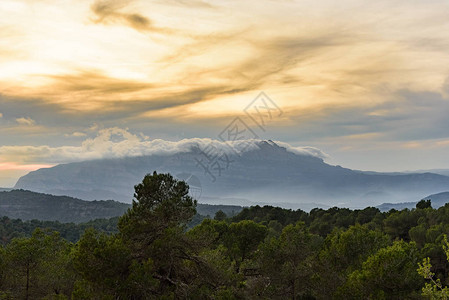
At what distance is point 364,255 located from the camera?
30.8m

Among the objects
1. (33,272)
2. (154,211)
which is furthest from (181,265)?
(33,272)

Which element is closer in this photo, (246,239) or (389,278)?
(389,278)

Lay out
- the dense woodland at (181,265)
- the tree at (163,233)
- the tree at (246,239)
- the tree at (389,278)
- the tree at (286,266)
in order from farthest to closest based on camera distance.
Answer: the tree at (246,239) < the tree at (286,266) < the tree at (389,278) < the tree at (163,233) < the dense woodland at (181,265)

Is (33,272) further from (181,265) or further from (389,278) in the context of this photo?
(389,278)

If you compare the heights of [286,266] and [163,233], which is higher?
[163,233]

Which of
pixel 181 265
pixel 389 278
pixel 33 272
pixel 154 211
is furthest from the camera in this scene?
pixel 33 272

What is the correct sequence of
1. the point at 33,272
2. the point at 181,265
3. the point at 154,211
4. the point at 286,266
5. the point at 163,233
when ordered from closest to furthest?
1. the point at 163,233
2. the point at 181,265
3. the point at 154,211
4. the point at 33,272
5. the point at 286,266

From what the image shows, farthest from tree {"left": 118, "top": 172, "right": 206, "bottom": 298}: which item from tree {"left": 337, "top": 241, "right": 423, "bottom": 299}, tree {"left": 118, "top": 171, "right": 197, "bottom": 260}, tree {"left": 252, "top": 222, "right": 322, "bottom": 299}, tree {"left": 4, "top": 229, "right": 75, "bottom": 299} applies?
tree {"left": 337, "top": 241, "right": 423, "bottom": 299}

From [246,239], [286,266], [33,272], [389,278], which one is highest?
[246,239]

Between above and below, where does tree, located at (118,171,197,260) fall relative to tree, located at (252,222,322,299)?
above

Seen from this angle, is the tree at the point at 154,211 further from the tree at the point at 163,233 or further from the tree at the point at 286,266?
the tree at the point at 286,266

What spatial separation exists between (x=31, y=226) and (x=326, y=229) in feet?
379

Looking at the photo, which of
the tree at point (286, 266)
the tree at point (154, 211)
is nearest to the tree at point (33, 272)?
the tree at point (154, 211)

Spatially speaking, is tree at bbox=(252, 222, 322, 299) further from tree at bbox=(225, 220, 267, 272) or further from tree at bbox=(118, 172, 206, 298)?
tree at bbox=(118, 172, 206, 298)
